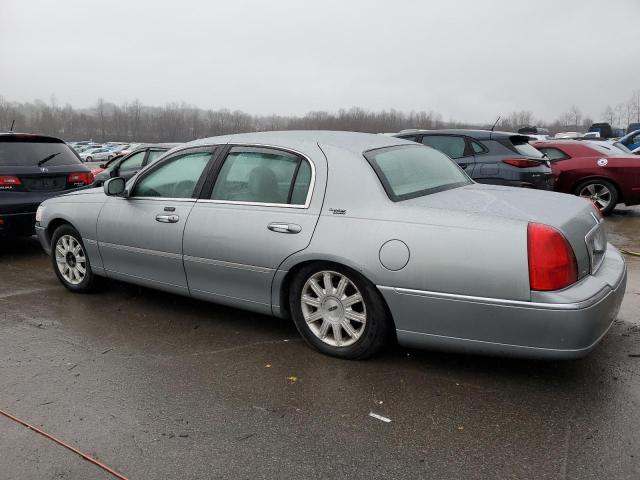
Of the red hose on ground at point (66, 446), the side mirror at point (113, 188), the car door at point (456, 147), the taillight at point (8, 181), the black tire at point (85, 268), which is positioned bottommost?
the red hose on ground at point (66, 446)

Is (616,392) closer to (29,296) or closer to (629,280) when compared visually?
(629,280)

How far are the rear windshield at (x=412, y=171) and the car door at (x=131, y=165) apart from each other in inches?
276

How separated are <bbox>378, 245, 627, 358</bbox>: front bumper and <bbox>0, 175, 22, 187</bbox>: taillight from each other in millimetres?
5478

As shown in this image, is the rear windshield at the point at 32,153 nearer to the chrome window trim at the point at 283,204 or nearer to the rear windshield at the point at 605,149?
the chrome window trim at the point at 283,204

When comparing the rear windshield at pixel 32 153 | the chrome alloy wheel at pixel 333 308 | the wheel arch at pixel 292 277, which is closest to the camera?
the wheel arch at pixel 292 277

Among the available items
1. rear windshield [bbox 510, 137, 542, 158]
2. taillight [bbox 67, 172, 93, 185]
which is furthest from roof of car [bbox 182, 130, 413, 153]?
rear windshield [bbox 510, 137, 542, 158]

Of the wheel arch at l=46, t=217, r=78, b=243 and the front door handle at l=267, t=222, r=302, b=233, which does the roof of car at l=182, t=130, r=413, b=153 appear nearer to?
the front door handle at l=267, t=222, r=302, b=233

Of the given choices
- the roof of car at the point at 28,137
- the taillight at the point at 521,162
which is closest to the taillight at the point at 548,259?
the taillight at the point at 521,162

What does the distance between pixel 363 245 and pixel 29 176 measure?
5.36 meters

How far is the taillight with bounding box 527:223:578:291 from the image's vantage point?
2.90 meters

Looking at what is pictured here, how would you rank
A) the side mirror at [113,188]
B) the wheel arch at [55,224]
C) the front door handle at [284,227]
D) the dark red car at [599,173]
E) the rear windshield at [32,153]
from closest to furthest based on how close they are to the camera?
the front door handle at [284,227]
the side mirror at [113,188]
the wheel arch at [55,224]
the rear windshield at [32,153]
the dark red car at [599,173]

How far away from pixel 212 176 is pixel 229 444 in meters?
2.18

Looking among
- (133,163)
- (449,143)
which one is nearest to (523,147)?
(449,143)

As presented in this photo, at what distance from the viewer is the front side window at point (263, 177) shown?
149 inches
